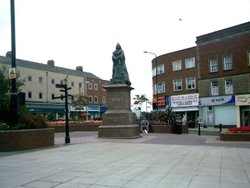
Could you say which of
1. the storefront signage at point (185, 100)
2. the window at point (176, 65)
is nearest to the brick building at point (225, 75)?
the storefront signage at point (185, 100)

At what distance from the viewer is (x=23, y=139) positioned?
49.1 feet

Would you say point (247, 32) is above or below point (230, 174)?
above

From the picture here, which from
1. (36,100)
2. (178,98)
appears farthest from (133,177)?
(36,100)

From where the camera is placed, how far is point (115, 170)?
29.9 feet

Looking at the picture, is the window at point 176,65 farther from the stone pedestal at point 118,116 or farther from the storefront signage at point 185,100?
the stone pedestal at point 118,116

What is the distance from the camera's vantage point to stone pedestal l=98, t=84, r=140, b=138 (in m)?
20.9

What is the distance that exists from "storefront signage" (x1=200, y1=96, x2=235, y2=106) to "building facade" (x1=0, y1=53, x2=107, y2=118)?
1962 centimetres

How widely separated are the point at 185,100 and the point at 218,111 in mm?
6785

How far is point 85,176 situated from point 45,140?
28.4 ft

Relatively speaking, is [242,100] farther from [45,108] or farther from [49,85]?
[49,85]

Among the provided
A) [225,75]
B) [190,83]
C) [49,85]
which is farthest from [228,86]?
[49,85]

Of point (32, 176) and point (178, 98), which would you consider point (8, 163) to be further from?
point (178, 98)

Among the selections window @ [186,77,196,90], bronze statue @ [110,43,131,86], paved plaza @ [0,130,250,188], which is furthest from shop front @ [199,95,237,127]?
paved plaza @ [0,130,250,188]

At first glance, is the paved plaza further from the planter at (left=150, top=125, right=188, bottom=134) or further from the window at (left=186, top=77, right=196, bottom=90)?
the window at (left=186, top=77, right=196, bottom=90)
